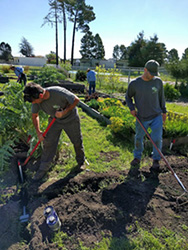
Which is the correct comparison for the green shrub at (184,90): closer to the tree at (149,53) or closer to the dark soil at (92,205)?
the dark soil at (92,205)

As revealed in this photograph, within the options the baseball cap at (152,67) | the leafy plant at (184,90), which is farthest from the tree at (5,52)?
the baseball cap at (152,67)

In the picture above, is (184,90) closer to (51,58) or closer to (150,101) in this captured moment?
(150,101)

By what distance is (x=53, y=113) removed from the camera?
2961mm

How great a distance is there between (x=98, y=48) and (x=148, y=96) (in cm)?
5827

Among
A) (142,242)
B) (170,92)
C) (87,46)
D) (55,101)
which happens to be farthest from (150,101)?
(87,46)

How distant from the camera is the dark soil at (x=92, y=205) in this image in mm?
2193

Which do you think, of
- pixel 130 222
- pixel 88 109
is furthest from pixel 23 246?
pixel 88 109

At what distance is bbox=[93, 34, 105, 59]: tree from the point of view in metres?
55.6

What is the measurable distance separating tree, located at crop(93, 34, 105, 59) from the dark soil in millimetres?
56584

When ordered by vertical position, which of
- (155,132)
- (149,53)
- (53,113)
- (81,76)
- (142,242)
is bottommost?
(142,242)

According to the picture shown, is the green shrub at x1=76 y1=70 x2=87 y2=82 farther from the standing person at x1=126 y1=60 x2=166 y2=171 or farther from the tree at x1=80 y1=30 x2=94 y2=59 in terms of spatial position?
the tree at x1=80 y1=30 x2=94 y2=59

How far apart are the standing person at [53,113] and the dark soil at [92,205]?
0.42 meters

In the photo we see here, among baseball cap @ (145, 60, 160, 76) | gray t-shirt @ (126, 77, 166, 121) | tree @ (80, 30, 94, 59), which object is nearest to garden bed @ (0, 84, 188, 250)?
gray t-shirt @ (126, 77, 166, 121)

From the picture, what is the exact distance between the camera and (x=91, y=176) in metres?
3.21
